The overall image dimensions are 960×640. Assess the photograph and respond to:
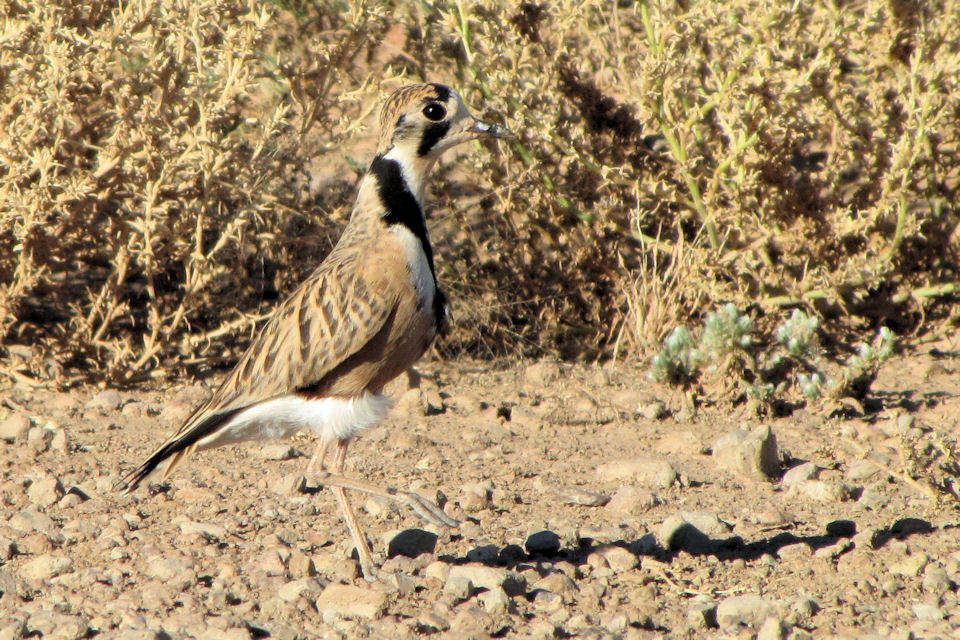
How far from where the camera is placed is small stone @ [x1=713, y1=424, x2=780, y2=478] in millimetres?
5352

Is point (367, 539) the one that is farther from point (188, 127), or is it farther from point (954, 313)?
point (954, 313)

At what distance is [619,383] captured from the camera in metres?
6.65

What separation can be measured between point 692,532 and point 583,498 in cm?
62

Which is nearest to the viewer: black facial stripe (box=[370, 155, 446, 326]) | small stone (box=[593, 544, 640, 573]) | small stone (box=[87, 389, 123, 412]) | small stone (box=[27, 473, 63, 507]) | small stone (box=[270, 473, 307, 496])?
small stone (box=[593, 544, 640, 573])

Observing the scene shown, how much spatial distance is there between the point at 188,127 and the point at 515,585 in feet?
9.91

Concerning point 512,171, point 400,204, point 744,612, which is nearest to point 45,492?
point 400,204

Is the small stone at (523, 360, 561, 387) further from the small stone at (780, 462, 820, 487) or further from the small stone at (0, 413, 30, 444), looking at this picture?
the small stone at (0, 413, 30, 444)

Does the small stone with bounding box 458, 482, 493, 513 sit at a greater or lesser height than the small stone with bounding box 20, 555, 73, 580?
greater

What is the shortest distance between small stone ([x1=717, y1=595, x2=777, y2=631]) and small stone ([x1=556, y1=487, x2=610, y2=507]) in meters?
1.14

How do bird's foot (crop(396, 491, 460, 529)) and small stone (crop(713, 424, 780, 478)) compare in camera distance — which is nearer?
bird's foot (crop(396, 491, 460, 529))

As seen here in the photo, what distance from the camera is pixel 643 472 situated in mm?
5438

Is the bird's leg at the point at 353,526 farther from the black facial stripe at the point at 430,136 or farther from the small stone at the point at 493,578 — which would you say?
the black facial stripe at the point at 430,136

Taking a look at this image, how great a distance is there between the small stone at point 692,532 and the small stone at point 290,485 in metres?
A: 1.66

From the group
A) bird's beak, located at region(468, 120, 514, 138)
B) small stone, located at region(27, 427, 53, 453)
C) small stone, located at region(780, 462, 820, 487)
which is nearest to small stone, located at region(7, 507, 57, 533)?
small stone, located at region(27, 427, 53, 453)
